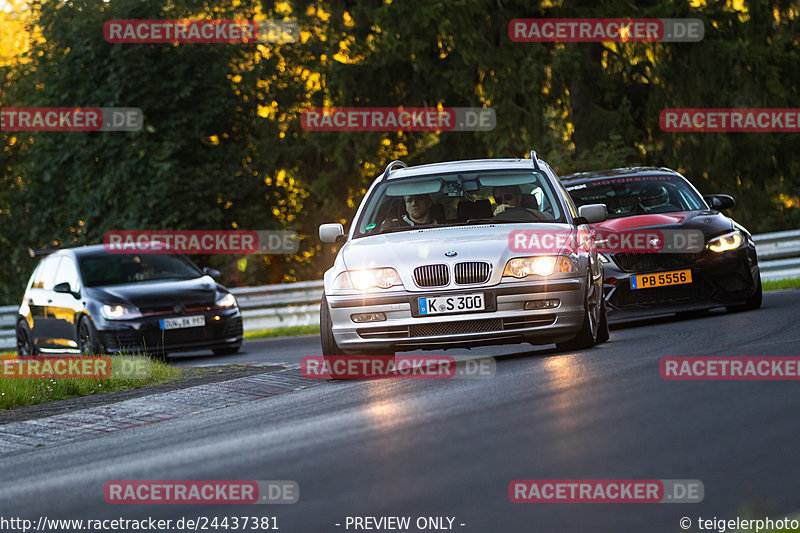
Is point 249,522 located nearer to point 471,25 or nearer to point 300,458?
point 300,458

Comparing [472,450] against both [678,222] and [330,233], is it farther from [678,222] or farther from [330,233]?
[678,222]

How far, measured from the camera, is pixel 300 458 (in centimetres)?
675

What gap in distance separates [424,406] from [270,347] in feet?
34.4

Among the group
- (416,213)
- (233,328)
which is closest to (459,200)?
(416,213)

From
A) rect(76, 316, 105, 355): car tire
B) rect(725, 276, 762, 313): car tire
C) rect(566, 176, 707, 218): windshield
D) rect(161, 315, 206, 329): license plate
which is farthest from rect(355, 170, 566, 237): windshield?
rect(76, 316, 105, 355): car tire

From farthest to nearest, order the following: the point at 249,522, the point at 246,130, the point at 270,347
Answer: the point at 246,130 → the point at 270,347 → the point at 249,522

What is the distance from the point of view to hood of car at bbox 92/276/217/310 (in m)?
16.6

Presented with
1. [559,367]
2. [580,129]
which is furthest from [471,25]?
[559,367]

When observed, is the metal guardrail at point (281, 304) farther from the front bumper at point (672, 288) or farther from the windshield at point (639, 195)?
the front bumper at point (672, 288)

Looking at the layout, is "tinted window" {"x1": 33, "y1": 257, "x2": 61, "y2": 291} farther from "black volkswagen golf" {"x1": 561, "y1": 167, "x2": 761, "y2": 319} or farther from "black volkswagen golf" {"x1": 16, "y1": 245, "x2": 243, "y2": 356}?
"black volkswagen golf" {"x1": 561, "y1": 167, "x2": 761, "y2": 319}

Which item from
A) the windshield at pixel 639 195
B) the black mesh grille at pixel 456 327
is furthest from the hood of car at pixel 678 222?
the black mesh grille at pixel 456 327

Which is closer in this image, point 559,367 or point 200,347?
point 559,367

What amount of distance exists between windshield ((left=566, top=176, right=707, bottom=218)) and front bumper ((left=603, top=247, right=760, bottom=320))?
1309 mm

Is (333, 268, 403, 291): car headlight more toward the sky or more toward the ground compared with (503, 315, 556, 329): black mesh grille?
more toward the sky
